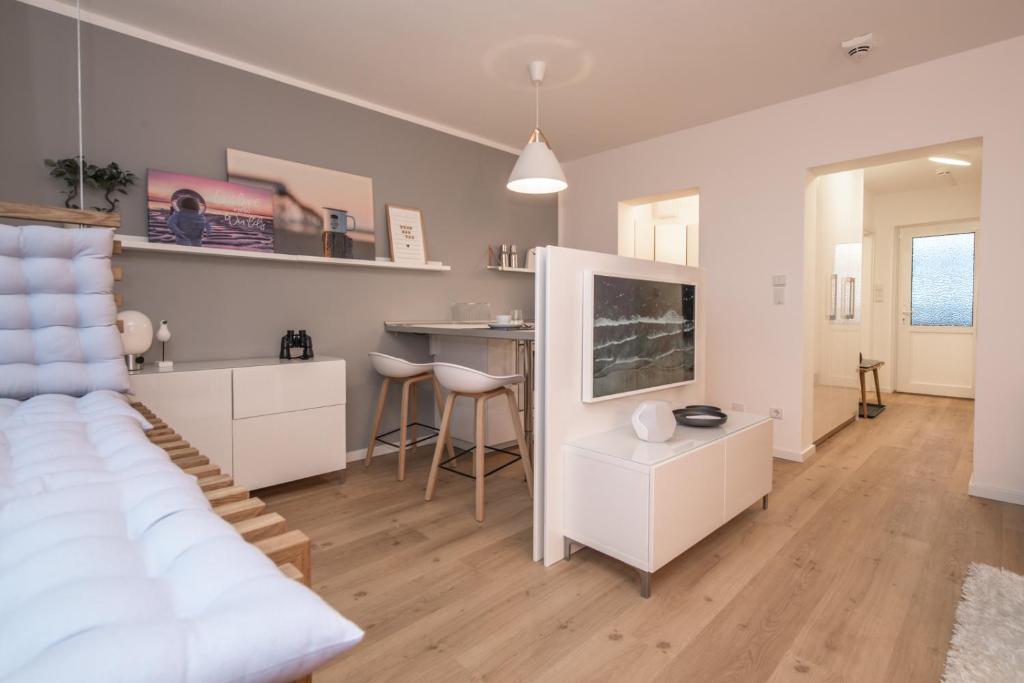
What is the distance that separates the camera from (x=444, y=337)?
150 inches

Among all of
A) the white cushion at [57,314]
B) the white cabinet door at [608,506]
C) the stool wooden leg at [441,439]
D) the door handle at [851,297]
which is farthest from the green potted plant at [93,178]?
the door handle at [851,297]

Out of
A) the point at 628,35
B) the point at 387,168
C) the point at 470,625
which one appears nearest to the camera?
the point at 470,625

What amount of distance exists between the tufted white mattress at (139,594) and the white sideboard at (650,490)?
1450 mm

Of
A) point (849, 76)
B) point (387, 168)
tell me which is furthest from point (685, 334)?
point (387, 168)

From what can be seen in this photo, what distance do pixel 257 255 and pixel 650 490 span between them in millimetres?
2553

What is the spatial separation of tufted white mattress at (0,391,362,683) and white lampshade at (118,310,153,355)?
1.79 meters

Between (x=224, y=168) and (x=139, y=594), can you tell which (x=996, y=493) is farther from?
(x=224, y=168)

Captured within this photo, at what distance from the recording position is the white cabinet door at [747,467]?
7.67 ft

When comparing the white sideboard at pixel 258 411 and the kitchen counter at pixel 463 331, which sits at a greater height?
the kitchen counter at pixel 463 331

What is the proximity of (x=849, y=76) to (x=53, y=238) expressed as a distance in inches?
165

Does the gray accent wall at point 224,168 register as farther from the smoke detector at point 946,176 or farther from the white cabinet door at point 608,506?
the smoke detector at point 946,176

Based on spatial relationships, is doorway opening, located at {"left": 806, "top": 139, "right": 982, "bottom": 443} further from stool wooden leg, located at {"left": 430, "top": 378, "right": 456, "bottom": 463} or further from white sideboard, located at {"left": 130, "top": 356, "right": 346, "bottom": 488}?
white sideboard, located at {"left": 130, "top": 356, "right": 346, "bottom": 488}

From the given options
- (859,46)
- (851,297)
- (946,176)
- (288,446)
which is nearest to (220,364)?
(288,446)

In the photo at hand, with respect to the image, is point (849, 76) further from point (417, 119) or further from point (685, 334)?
point (417, 119)
